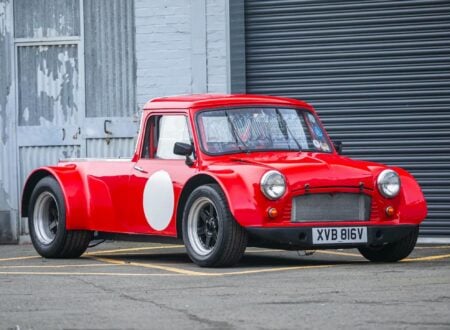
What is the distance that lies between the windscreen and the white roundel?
1.49ft

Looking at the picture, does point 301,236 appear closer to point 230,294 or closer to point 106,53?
point 230,294

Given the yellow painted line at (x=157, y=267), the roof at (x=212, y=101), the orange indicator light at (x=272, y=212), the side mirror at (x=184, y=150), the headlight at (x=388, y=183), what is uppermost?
the roof at (x=212, y=101)

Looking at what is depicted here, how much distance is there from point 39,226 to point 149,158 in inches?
63.9

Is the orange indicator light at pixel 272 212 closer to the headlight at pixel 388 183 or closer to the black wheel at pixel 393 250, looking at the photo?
the headlight at pixel 388 183

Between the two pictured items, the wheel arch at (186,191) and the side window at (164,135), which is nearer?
the wheel arch at (186,191)

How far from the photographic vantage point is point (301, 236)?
10719mm

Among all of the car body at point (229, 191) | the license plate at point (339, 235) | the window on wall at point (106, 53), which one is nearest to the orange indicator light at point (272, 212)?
the car body at point (229, 191)

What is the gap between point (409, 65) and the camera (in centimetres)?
1598

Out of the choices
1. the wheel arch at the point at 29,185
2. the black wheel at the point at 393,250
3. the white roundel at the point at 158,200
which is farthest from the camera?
the wheel arch at the point at 29,185

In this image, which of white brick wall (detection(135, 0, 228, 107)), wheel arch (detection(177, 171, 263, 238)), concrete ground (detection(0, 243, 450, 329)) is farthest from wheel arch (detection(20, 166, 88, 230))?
white brick wall (detection(135, 0, 228, 107))

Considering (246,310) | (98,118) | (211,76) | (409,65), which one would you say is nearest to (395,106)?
(409,65)

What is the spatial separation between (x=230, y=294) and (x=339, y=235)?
8.00ft

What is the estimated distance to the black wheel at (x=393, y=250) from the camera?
11.4 meters

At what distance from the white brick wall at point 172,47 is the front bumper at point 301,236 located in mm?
6004
